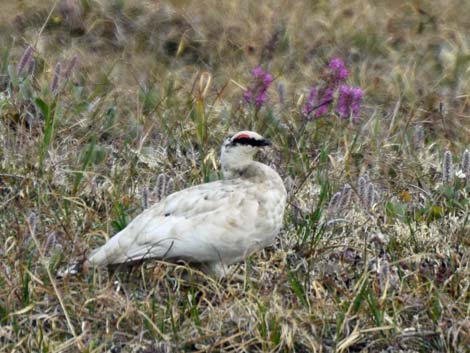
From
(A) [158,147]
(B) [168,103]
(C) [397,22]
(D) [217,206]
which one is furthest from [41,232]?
(C) [397,22]

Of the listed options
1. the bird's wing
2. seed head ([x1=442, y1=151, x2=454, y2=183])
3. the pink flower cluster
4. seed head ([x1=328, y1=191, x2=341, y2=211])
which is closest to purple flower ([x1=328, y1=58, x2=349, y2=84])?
the pink flower cluster

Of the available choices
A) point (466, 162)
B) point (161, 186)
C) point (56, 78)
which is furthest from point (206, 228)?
point (56, 78)

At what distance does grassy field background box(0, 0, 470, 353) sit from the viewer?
490 centimetres

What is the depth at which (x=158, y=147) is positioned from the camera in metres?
6.67

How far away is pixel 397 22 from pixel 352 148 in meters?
2.11

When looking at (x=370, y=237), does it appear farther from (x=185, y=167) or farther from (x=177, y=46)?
(x=177, y=46)

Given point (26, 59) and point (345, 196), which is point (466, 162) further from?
point (26, 59)

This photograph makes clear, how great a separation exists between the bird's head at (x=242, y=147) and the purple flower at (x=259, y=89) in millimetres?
942

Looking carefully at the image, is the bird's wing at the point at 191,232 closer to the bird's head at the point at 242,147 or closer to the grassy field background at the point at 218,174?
the grassy field background at the point at 218,174

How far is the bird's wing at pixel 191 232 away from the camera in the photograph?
204 inches

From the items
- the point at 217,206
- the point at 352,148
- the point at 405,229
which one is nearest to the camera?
the point at 217,206

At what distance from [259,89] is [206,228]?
5.18 ft

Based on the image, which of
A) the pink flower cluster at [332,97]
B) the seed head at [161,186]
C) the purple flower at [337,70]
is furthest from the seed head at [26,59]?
the purple flower at [337,70]

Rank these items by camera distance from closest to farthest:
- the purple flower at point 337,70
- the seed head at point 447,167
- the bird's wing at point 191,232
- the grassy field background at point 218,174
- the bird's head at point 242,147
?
the grassy field background at point 218,174 → the bird's wing at point 191,232 → the bird's head at point 242,147 → the seed head at point 447,167 → the purple flower at point 337,70
